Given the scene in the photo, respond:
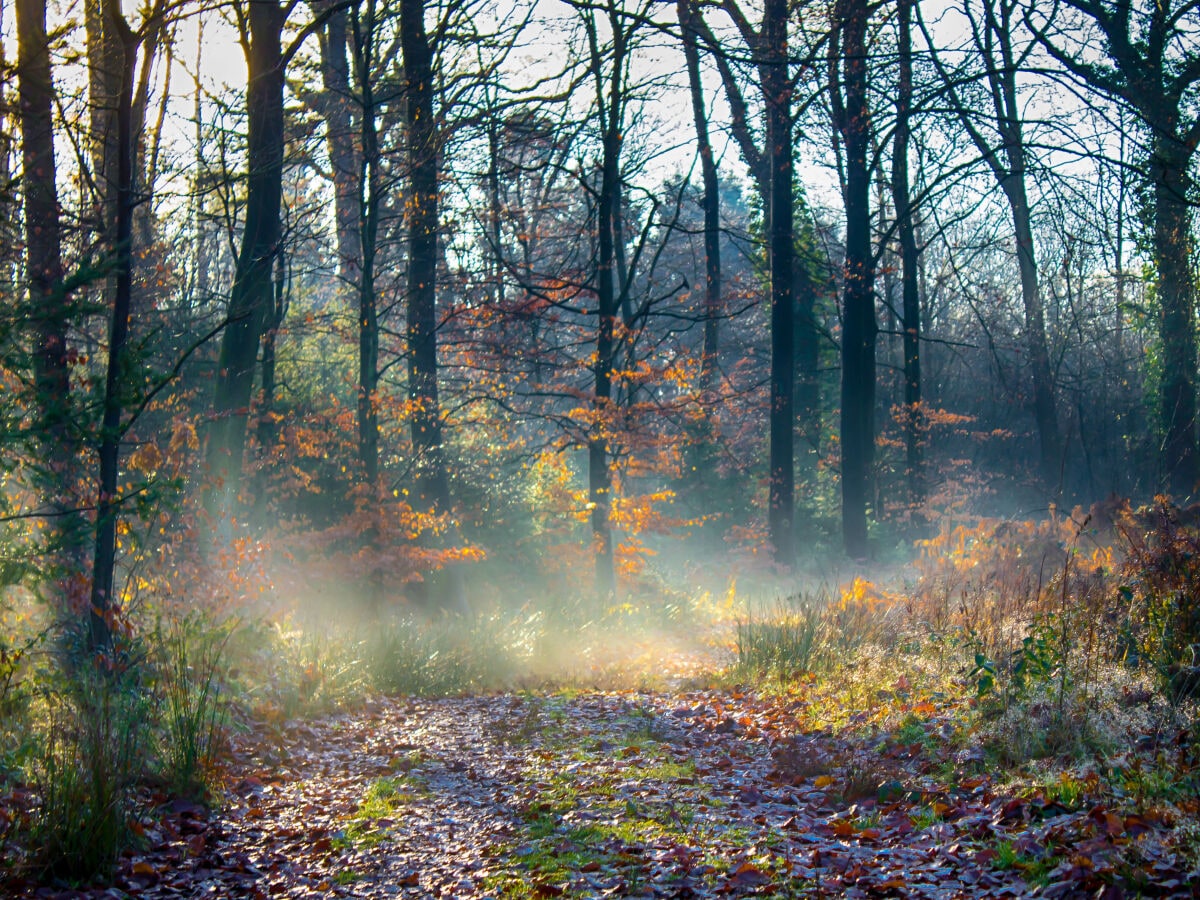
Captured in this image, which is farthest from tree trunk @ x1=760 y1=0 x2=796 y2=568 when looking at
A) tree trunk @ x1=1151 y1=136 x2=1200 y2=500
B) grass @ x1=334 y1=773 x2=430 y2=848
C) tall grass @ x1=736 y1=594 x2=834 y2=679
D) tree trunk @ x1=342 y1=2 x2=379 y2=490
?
grass @ x1=334 y1=773 x2=430 y2=848

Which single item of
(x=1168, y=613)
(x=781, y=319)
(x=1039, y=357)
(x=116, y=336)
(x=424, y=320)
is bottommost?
(x=1168, y=613)

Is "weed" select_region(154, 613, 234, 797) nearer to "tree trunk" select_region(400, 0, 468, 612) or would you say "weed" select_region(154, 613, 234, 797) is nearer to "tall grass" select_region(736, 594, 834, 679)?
"tall grass" select_region(736, 594, 834, 679)

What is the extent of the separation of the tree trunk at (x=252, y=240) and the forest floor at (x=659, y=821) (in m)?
5.60

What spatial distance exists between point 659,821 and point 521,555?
1266cm

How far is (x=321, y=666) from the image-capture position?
9.74m

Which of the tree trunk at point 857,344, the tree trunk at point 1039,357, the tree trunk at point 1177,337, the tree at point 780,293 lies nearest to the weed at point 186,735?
the tree trunk at point 1177,337

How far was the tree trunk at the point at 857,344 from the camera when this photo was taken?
19.0m

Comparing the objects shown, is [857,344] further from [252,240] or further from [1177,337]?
[252,240]

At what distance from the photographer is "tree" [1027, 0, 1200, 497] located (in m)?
9.61

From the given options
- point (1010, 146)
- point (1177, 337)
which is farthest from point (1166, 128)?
point (1177, 337)

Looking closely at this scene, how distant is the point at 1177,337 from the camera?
15984mm

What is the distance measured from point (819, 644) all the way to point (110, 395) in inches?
268

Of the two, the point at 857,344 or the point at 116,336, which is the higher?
the point at 857,344

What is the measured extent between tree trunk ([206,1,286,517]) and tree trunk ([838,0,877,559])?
34.1 feet
